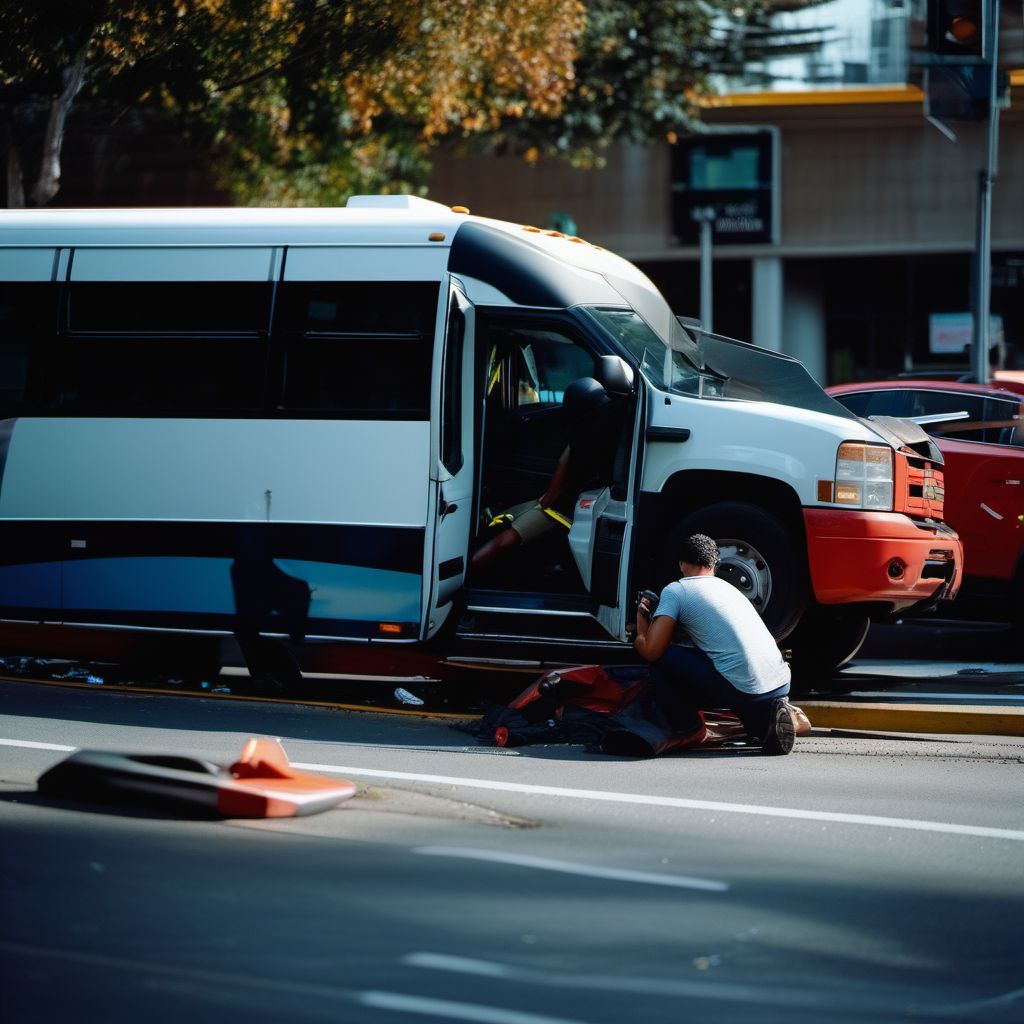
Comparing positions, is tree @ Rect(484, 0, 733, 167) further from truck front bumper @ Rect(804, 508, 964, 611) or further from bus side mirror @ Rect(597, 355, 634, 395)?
truck front bumper @ Rect(804, 508, 964, 611)

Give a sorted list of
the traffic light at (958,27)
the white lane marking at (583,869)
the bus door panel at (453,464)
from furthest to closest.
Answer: the traffic light at (958,27) < the bus door panel at (453,464) < the white lane marking at (583,869)

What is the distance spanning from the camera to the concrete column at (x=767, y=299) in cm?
2847

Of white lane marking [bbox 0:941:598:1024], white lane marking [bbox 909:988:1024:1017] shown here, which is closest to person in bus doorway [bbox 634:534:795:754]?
white lane marking [bbox 909:988:1024:1017]

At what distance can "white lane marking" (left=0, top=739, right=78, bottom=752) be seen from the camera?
8.00 m

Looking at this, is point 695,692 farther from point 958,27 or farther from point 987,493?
point 958,27

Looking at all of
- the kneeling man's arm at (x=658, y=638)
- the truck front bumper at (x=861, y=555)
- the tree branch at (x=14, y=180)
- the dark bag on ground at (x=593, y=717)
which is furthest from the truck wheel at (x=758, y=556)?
the tree branch at (x=14, y=180)

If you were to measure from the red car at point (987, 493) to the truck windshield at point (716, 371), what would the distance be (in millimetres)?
1728

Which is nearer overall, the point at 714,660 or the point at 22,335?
the point at 714,660

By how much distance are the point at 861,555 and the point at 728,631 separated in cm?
126

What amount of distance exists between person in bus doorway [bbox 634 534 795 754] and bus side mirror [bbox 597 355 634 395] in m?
1.04

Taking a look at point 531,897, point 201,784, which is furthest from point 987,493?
point 531,897

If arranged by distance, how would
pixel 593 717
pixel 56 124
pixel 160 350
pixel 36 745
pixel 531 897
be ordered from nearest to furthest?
pixel 531 897 → pixel 36 745 → pixel 593 717 → pixel 160 350 → pixel 56 124

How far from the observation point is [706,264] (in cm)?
2386

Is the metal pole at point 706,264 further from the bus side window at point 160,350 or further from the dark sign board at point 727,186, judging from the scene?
the bus side window at point 160,350
